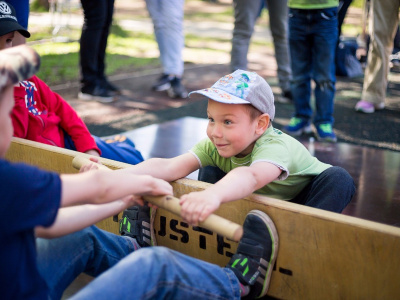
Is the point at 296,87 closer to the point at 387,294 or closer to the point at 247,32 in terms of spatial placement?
the point at 247,32

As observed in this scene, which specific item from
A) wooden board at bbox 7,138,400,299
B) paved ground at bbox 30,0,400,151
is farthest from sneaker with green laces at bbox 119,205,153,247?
paved ground at bbox 30,0,400,151

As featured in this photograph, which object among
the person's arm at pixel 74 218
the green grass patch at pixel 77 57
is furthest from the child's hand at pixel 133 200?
the green grass patch at pixel 77 57

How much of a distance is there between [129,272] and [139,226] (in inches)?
24.0

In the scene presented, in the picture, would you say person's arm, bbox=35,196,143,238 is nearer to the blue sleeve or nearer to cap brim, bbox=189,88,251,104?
the blue sleeve

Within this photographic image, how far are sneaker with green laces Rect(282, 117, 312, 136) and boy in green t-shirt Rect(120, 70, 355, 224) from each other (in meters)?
2.00

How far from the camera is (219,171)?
2.31 m

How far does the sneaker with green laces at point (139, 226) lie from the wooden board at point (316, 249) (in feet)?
0.27

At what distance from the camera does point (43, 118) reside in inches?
100

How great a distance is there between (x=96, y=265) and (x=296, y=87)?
2.71 metres

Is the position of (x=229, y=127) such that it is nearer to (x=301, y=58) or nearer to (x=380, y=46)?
(x=301, y=58)

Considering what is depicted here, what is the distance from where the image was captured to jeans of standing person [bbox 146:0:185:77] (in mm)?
5047

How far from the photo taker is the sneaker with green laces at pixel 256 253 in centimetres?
171

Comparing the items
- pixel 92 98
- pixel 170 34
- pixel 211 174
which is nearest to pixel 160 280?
pixel 211 174

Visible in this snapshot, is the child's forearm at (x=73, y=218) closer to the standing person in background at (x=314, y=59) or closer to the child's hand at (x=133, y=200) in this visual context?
the child's hand at (x=133, y=200)
